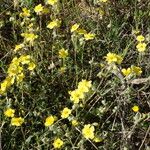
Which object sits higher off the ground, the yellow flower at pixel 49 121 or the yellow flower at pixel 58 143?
the yellow flower at pixel 49 121

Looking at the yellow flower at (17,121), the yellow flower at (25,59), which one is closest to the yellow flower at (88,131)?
the yellow flower at (17,121)

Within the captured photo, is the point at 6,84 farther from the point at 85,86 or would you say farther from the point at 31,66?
the point at 85,86

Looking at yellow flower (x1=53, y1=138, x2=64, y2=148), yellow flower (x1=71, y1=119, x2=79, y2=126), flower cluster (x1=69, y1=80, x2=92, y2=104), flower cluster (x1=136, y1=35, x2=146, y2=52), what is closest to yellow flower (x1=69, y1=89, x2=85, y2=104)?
flower cluster (x1=69, y1=80, x2=92, y2=104)

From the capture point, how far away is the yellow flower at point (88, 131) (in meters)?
2.50

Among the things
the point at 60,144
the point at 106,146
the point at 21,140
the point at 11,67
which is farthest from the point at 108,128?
the point at 11,67

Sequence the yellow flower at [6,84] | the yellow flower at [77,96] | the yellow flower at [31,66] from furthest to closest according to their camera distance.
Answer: the yellow flower at [31,66], the yellow flower at [6,84], the yellow flower at [77,96]

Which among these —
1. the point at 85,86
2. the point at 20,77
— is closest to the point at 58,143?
the point at 85,86

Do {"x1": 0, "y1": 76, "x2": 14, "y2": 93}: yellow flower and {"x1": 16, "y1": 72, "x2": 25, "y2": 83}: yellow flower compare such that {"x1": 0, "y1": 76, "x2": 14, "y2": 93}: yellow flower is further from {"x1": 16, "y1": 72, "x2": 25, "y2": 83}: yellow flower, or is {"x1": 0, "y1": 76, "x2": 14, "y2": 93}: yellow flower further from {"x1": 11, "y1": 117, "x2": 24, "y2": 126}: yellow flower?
{"x1": 11, "y1": 117, "x2": 24, "y2": 126}: yellow flower

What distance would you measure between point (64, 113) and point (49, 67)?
488 mm

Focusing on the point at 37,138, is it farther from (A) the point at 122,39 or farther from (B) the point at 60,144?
(A) the point at 122,39

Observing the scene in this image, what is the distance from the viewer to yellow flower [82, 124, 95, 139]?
2496 millimetres

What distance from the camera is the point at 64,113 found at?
2.64m

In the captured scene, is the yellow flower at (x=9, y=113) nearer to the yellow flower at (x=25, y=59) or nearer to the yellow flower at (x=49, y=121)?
the yellow flower at (x=49, y=121)

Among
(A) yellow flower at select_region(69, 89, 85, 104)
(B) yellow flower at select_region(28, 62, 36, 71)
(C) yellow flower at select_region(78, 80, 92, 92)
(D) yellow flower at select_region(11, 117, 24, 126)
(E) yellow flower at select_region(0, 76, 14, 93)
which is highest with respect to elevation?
(B) yellow flower at select_region(28, 62, 36, 71)
